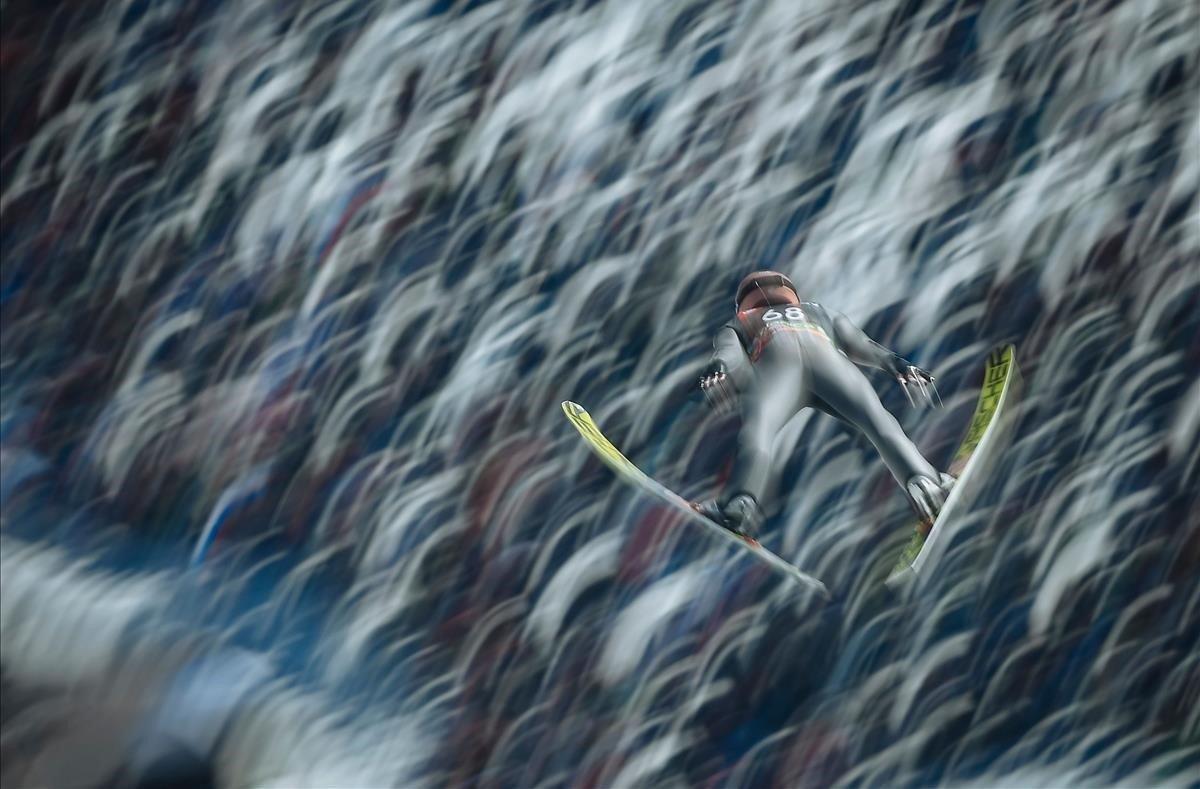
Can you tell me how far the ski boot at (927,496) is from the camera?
429 centimetres

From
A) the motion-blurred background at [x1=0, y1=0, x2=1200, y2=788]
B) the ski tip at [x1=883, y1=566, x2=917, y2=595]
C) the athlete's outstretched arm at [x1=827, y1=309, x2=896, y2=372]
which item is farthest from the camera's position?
the athlete's outstretched arm at [x1=827, y1=309, x2=896, y2=372]

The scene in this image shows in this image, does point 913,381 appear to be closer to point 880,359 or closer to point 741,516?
point 880,359

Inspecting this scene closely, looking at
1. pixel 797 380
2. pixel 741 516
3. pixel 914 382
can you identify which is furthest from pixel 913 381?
Result: pixel 741 516

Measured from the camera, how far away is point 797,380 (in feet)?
14.8

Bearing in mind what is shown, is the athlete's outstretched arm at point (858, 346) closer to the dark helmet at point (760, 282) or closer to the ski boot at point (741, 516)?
the dark helmet at point (760, 282)

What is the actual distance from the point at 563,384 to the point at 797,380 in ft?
2.74


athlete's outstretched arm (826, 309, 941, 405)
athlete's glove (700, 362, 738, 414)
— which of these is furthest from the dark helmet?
athlete's glove (700, 362, 738, 414)

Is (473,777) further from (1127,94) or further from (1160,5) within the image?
(1160,5)

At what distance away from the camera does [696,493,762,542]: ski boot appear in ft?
14.2

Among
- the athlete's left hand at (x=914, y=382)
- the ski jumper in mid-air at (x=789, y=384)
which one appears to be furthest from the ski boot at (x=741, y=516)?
the athlete's left hand at (x=914, y=382)

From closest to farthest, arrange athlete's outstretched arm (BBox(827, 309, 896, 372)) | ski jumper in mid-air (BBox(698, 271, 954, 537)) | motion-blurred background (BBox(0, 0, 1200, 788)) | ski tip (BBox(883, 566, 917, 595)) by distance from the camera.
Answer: ski tip (BBox(883, 566, 917, 595))
ski jumper in mid-air (BBox(698, 271, 954, 537))
motion-blurred background (BBox(0, 0, 1200, 788))
athlete's outstretched arm (BBox(827, 309, 896, 372))

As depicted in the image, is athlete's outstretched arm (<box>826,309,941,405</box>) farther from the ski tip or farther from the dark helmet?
the ski tip

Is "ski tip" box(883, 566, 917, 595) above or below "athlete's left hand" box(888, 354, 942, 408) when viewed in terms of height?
below

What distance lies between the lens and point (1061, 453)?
471 cm
